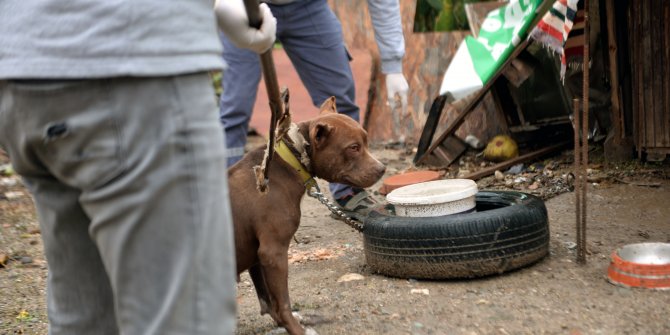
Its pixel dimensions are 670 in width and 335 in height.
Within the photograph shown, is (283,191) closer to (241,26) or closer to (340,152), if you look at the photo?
(340,152)

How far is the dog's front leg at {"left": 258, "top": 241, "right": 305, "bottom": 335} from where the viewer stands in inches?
131

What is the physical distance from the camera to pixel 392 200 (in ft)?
14.5

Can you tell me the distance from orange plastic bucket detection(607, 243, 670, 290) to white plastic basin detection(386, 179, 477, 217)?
32.3 inches

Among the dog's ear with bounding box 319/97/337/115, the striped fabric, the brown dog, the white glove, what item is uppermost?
the white glove

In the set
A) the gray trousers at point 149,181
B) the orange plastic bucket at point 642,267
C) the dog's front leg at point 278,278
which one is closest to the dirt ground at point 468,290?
the orange plastic bucket at point 642,267

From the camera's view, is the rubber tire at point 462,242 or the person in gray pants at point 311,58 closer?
the rubber tire at point 462,242

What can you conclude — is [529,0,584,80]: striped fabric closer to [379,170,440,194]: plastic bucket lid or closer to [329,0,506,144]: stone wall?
[379,170,440,194]: plastic bucket lid

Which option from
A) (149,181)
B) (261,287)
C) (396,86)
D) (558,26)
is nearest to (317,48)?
(396,86)

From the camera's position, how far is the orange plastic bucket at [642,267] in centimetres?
377

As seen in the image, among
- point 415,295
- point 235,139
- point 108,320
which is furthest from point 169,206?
point 235,139

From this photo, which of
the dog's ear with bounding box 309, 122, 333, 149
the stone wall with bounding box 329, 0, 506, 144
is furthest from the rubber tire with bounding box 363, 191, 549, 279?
the stone wall with bounding box 329, 0, 506, 144

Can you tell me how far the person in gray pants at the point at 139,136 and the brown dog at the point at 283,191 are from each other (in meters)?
1.60

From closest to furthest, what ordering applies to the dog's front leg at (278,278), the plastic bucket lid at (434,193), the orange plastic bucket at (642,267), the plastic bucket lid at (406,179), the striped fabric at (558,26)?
the dog's front leg at (278,278) < the orange plastic bucket at (642,267) < the plastic bucket lid at (434,193) < the striped fabric at (558,26) < the plastic bucket lid at (406,179)

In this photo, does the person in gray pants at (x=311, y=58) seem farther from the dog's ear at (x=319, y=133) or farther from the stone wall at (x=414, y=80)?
the stone wall at (x=414, y=80)
